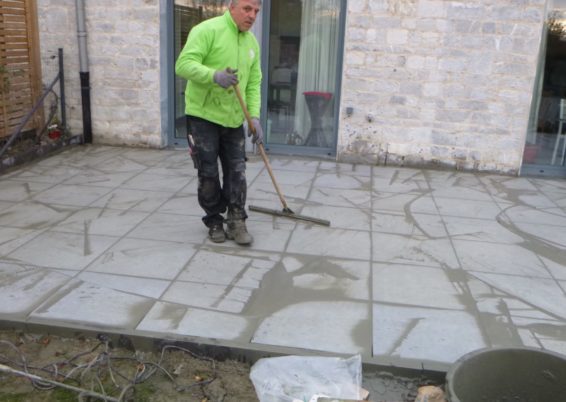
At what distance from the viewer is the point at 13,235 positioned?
4.36 meters

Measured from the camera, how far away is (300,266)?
159 inches

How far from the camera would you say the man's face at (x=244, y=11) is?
3859mm

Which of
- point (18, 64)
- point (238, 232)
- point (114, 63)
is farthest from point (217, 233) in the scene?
point (18, 64)

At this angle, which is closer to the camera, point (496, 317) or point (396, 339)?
point (396, 339)

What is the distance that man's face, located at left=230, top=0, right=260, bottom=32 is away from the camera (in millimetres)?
3859

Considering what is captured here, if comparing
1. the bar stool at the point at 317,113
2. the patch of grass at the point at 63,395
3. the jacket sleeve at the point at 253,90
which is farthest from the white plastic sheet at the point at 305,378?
the bar stool at the point at 317,113

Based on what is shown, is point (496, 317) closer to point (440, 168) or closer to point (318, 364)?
point (318, 364)

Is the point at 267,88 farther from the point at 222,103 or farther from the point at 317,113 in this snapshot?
the point at 222,103

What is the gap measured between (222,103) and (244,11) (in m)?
0.64

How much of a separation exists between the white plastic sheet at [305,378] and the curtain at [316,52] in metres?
4.96

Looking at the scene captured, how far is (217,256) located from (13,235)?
1.60m

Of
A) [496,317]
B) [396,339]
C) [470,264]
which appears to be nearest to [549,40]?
[470,264]

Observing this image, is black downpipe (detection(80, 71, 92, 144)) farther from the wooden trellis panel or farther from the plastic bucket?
the plastic bucket

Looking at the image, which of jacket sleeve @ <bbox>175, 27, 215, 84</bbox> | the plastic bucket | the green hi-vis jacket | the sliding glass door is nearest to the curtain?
the sliding glass door
